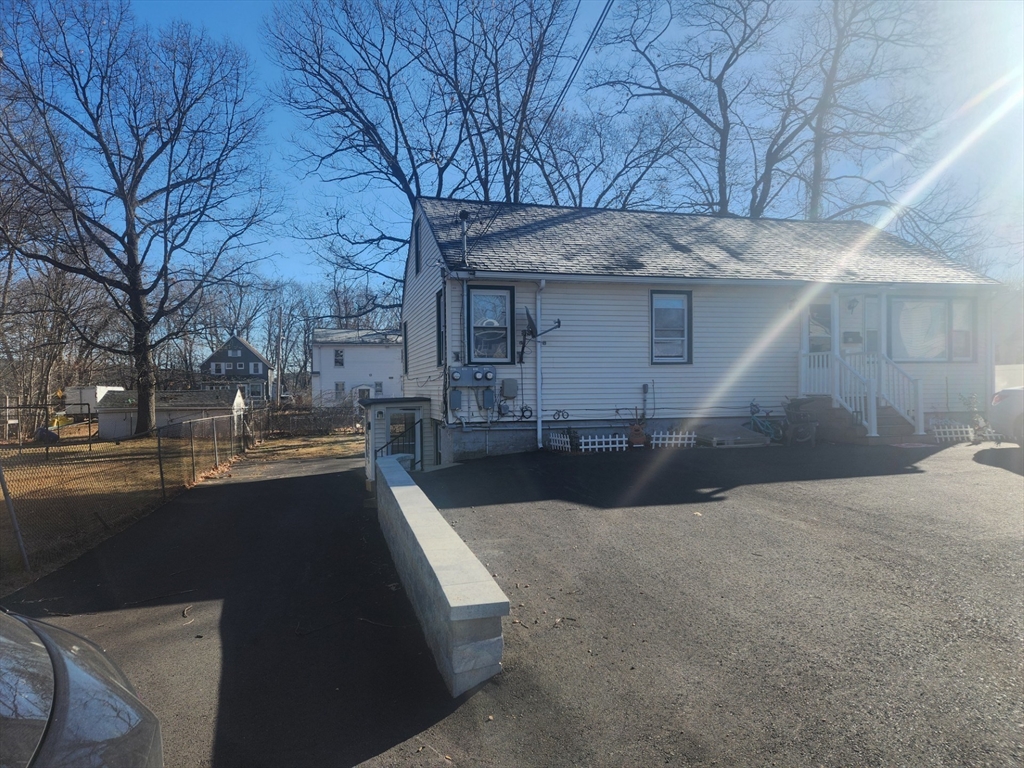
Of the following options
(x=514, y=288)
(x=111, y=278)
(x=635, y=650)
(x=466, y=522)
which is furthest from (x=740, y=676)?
(x=111, y=278)

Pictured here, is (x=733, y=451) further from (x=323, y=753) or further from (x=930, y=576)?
(x=323, y=753)

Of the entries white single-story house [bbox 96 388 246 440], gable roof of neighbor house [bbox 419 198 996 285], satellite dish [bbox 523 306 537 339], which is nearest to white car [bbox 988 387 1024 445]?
gable roof of neighbor house [bbox 419 198 996 285]

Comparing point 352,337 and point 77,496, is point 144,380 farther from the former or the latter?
point 352,337

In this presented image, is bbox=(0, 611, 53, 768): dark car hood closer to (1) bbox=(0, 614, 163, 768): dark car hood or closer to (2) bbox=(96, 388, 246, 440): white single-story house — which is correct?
(1) bbox=(0, 614, 163, 768): dark car hood

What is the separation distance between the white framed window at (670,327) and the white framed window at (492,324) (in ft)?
9.52

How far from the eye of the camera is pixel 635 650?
3.75 m

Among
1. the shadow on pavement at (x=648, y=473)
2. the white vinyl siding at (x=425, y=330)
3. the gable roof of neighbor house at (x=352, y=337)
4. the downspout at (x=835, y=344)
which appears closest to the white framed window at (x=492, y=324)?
the white vinyl siding at (x=425, y=330)

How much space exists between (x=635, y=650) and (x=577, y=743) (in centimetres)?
92

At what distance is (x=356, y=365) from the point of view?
4466 cm

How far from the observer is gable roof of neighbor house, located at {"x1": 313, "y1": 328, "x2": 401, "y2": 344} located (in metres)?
44.4

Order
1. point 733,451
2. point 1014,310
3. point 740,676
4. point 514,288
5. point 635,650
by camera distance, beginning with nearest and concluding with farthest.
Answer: point 740,676 → point 635,650 → point 733,451 → point 514,288 → point 1014,310

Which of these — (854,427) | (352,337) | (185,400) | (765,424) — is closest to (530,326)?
(765,424)

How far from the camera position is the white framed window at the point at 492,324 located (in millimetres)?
12172

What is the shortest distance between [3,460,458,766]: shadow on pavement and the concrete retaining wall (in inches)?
6.8
